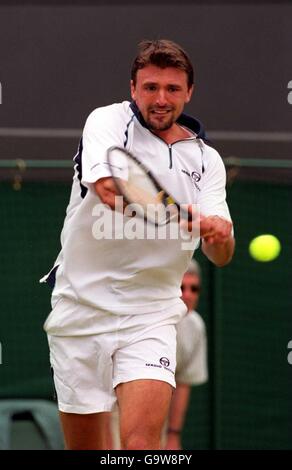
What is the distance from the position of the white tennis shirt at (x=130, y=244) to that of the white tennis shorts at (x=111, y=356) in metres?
0.07

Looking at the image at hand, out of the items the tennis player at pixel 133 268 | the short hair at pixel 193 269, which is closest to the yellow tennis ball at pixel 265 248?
the short hair at pixel 193 269

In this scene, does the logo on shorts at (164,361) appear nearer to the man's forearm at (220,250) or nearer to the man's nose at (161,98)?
the man's forearm at (220,250)

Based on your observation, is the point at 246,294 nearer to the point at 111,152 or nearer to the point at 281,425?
the point at 281,425

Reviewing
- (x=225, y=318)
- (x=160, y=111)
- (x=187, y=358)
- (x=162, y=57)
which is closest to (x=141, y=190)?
(x=160, y=111)

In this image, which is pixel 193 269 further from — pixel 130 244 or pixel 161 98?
pixel 161 98

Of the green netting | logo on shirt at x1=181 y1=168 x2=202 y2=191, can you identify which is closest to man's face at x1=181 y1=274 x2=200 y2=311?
the green netting

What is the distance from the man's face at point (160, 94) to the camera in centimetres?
518

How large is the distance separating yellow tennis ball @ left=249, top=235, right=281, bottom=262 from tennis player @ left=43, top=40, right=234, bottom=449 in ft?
10.1

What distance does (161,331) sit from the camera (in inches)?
207

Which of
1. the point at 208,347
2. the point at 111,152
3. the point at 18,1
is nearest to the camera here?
the point at 111,152

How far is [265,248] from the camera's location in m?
8.42

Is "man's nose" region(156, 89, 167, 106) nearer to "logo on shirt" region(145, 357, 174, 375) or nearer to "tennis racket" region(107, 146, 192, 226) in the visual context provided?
"tennis racket" region(107, 146, 192, 226)

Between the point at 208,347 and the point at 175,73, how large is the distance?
3.30m

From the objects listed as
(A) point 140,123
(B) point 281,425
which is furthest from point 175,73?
(B) point 281,425
